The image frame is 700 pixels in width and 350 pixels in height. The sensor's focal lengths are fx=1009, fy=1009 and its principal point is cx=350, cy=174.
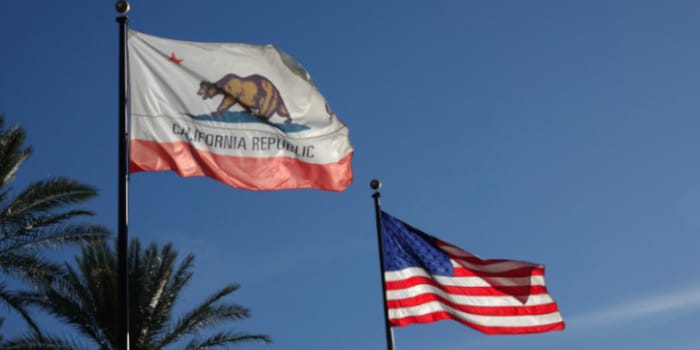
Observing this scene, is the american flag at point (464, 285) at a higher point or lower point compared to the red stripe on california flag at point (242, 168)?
lower

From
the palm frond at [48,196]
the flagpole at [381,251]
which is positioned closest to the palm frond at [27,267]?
the palm frond at [48,196]

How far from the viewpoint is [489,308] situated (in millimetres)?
17625

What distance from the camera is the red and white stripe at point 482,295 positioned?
17.4m

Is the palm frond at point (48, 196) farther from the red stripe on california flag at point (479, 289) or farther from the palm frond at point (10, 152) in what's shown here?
the red stripe on california flag at point (479, 289)

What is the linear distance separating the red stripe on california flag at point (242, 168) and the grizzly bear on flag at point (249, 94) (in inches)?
28.2

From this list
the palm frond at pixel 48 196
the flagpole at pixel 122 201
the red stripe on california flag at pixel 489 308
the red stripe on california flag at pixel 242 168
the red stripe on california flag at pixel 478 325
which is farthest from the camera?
the palm frond at pixel 48 196

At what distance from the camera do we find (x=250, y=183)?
12.8m

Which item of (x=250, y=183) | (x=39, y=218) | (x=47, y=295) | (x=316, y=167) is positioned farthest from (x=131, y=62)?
(x=47, y=295)

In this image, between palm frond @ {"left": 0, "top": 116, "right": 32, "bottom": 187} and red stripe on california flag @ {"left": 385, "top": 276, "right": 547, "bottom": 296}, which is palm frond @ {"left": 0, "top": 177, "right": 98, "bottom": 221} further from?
red stripe on california flag @ {"left": 385, "top": 276, "right": 547, "bottom": 296}

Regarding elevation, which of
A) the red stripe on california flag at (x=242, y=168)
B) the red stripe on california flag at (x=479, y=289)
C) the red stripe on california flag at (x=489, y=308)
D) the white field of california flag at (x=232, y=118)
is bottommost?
the red stripe on california flag at (x=489, y=308)

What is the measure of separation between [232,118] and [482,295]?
21.9ft

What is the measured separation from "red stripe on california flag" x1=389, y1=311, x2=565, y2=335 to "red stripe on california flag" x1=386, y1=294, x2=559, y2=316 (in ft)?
0.71

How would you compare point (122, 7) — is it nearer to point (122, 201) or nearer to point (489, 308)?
point (122, 201)

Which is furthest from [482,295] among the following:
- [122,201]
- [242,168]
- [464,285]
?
[122,201]
